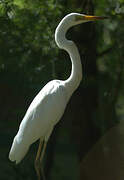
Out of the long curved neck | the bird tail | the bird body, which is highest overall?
the long curved neck

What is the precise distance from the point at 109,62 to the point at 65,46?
5.48 m

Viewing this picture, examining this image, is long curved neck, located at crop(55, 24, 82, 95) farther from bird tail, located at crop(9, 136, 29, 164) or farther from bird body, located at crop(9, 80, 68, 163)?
bird tail, located at crop(9, 136, 29, 164)

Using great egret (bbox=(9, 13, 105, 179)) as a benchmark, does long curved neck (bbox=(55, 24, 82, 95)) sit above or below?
above

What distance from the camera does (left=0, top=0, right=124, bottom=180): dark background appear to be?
6.72 m

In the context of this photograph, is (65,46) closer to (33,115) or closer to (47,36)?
(33,115)

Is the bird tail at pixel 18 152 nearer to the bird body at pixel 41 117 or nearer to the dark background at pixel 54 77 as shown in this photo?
the bird body at pixel 41 117

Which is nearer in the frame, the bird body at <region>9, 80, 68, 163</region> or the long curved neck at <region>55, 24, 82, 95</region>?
the bird body at <region>9, 80, 68, 163</region>

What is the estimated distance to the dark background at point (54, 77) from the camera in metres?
6.72

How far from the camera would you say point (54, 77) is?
6.98m

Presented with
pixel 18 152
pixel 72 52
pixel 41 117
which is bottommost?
pixel 18 152

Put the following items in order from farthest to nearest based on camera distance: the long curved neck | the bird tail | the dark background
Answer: the dark background
the long curved neck
the bird tail

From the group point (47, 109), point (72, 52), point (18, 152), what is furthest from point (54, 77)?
point (18, 152)

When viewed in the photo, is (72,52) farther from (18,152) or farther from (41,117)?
(18,152)

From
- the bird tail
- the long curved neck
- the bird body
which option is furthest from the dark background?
the bird tail
